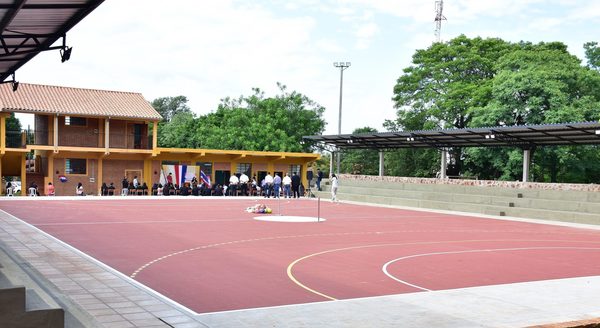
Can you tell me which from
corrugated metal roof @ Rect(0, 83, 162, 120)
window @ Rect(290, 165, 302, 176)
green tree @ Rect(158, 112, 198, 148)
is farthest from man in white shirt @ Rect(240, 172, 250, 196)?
green tree @ Rect(158, 112, 198, 148)

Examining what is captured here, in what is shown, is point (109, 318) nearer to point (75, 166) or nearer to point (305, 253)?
point (305, 253)

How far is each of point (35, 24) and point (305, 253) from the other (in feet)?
25.4

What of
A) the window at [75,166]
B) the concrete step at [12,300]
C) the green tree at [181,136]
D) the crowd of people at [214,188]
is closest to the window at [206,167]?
the crowd of people at [214,188]

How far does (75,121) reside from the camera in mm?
41312

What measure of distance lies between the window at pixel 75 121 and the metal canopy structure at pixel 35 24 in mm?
29507

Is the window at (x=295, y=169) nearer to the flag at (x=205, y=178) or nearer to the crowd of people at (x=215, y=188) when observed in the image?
the crowd of people at (x=215, y=188)

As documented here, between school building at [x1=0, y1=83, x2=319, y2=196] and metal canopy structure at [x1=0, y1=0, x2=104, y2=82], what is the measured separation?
93.5ft

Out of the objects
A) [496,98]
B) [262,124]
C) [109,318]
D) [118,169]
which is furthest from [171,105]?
[109,318]

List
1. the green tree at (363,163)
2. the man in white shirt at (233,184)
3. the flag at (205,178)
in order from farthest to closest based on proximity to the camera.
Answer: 1. the green tree at (363,163)
2. the flag at (205,178)
3. the man in white shirt at (233,184)

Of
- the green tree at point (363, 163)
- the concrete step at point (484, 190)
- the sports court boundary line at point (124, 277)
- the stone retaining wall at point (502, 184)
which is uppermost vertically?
the green tree at point (363, 163)

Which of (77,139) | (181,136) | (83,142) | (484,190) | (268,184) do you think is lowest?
(268,184)

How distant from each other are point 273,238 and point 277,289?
7276 millimetres

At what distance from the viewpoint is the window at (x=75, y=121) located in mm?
40875

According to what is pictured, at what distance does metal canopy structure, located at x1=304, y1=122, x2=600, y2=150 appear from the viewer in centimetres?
2883
